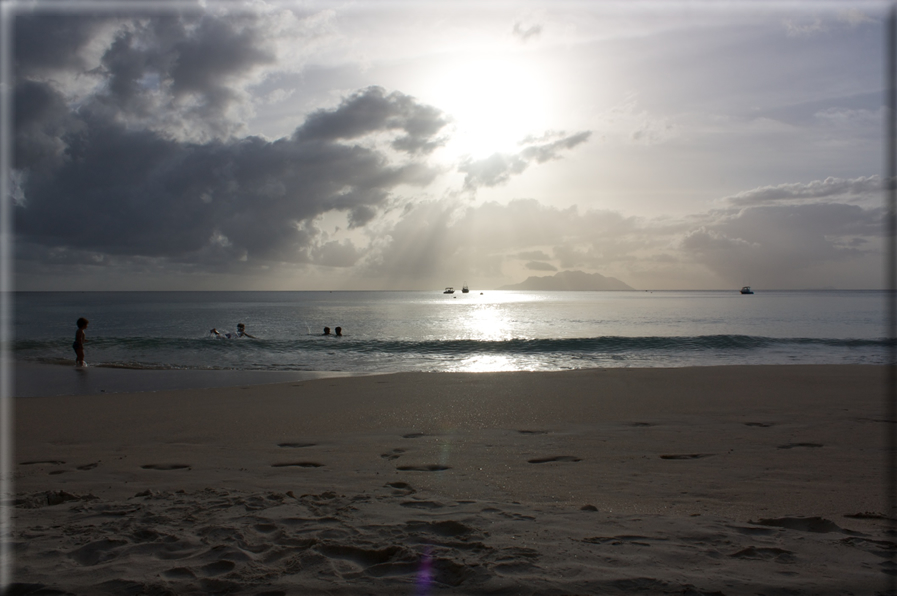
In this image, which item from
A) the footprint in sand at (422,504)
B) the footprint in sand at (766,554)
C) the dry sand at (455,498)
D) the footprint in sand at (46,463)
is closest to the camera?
the dry sand at (455,498)

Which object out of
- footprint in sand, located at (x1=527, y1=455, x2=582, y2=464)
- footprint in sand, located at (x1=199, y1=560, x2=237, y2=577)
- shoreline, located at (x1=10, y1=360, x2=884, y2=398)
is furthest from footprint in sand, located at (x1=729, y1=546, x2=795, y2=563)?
shoreline, located at (x1=10, y1=360, x2=884, y2=398)

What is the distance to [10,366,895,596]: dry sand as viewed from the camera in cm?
332

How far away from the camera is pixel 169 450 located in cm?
713

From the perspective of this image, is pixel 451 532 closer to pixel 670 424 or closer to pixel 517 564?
pixel 517 564

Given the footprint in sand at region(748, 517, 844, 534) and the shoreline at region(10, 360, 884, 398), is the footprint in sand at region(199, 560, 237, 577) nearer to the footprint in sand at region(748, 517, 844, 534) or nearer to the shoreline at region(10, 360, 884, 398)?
the footprint in sand at region(748, 517, 844, 534)

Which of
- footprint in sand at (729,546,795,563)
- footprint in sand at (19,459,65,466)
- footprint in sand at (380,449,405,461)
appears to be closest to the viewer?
footprint in sand at (729,546,795,563)

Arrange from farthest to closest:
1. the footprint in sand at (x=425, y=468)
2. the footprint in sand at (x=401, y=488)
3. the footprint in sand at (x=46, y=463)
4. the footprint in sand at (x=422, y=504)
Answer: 1. the footprint in sand at (x=46, y=463)
2. the footprint in sand at (x=425, y=468)
3. the footprint in sand at (x=401, y=488)
4. the footprint in sand at (x=422, y=504)

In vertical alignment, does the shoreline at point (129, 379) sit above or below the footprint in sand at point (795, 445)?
below

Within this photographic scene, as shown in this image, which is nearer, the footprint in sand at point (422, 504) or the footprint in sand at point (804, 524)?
the footprint in sand at point (804, 524)

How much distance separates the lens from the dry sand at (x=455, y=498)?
3316 millimetres

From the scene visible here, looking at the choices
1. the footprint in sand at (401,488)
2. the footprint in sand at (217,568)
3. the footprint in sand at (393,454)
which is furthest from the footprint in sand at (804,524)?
the footprint in sand at (217,568)

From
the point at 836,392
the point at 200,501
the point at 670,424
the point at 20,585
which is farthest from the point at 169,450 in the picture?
the point at 836,392

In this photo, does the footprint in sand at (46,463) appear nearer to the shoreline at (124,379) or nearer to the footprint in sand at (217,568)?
the footprint in sand at (217,568)

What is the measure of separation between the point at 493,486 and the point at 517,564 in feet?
6.74
